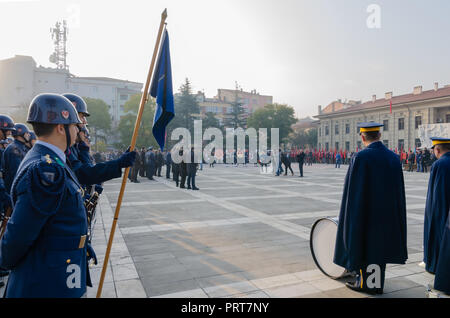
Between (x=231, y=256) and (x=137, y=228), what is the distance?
9.18ft

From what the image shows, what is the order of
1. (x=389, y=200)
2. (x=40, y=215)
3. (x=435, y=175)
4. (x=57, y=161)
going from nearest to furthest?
(x=40, y=215) < (x=57, y=161) < (x=389, y=200) < (x=435, y=175)

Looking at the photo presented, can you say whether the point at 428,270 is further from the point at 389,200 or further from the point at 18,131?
the point at 18,131

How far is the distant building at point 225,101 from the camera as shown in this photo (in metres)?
80.7

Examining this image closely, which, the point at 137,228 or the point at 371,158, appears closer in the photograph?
the point at 371,158

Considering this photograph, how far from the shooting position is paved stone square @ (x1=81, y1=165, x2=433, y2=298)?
385cm

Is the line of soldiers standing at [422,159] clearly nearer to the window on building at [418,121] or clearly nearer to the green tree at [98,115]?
the window on building at [418,121]

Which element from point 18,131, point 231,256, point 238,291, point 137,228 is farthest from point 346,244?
point 18,131

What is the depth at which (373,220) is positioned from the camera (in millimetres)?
3656

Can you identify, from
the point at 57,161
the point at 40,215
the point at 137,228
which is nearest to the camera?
the point at 40,215

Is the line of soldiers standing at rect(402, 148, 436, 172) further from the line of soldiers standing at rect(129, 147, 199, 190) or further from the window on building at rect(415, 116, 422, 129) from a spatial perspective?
the window on building at rect(415, 116, 422, 129)

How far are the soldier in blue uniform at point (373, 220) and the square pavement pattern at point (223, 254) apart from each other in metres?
0.36

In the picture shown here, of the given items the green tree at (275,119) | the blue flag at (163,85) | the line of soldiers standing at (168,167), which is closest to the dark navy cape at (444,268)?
the blue flag at (163,85)

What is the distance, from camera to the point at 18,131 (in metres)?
5.22
